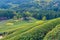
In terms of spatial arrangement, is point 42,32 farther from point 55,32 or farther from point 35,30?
point 55,32

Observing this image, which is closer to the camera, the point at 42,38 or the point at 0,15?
the point at 42,38

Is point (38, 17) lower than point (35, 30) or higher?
lower

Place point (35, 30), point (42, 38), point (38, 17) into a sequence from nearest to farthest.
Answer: point (42, 38)
point (35, 30)
point (38, 17)

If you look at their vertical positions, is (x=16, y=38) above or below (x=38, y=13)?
above

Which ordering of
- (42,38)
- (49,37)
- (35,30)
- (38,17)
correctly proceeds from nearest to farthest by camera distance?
1. (49,37)
2. (42,38)
3. (35,30)
4. (38,17)

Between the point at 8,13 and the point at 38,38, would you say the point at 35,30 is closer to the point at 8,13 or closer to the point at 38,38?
the point at 38,38

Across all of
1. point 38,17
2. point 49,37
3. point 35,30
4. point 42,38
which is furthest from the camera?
point 38,17

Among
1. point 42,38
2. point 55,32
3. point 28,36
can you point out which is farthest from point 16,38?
point 55,32

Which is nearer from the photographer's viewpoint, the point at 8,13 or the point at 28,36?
the point at 28,36

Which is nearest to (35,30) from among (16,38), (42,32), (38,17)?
(42,32)
